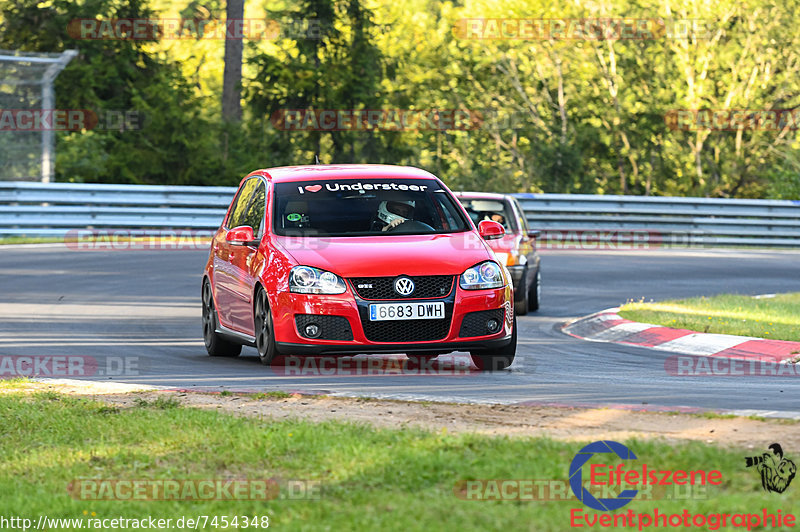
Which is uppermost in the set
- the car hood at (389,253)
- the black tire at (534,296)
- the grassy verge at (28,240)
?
the car hood at (389,253)

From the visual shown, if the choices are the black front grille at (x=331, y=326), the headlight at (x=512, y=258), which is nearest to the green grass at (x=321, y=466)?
the black front grille at (x=331, y=326)

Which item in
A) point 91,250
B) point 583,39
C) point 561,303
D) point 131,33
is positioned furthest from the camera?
point 583,39

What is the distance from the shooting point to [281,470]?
21.2 feet

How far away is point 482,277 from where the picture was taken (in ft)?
34.6

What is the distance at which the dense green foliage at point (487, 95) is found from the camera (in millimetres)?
33750

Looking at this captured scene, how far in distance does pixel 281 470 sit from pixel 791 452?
7.75 feet

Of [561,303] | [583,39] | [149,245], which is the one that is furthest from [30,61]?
[583,39]

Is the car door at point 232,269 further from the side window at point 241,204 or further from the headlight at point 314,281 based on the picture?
the headlight at point 314,281

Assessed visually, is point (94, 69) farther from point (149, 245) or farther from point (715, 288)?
point (715, 288)

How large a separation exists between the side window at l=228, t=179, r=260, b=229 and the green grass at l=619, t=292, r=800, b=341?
457cm

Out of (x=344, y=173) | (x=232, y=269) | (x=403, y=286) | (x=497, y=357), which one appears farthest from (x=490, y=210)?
(x=403, y=286)

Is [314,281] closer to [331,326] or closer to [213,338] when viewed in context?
[331,326]

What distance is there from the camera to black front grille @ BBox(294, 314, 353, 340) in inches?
405

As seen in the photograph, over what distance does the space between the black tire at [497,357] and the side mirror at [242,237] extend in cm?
204
